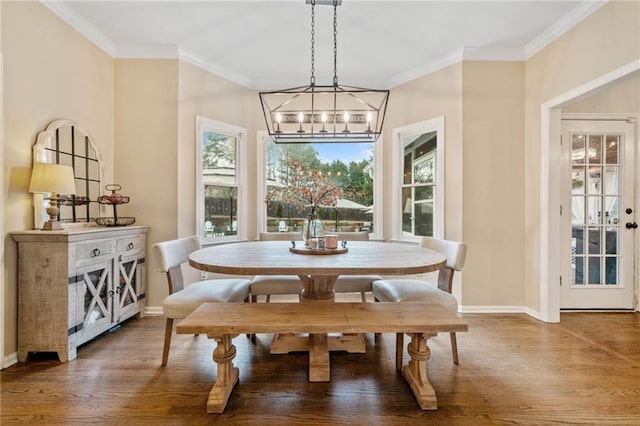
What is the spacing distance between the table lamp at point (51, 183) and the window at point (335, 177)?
6.47ft

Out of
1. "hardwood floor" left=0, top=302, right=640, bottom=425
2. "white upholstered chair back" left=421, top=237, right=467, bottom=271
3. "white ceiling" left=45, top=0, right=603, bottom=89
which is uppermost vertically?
"white ceiling" left=45, top=0, right=603, bottom=89

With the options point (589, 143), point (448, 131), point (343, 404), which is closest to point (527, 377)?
point (343, 404)

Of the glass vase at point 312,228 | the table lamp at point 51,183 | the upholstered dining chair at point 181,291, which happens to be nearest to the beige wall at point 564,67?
the glass vase at point 312,228

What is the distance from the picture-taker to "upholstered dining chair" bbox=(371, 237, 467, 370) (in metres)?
2.14

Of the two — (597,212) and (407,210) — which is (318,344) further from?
(597,212)

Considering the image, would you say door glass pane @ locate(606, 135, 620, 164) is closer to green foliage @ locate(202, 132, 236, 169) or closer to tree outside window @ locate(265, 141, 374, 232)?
tree outside window @ locate(265, 141, 374, 232)

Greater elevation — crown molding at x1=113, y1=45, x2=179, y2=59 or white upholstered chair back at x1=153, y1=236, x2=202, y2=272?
crown molding at x1=113, y1=45, x2=179, y2=59

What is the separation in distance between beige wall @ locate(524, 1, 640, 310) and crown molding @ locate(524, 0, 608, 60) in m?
0.04

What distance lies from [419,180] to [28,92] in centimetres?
361

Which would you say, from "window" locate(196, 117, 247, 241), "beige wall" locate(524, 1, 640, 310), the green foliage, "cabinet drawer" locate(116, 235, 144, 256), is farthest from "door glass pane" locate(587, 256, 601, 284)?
"cabinet drawer" locate(116, 235, 144, 256)

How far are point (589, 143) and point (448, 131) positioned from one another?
1.44 meters

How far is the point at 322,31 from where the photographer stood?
285cm

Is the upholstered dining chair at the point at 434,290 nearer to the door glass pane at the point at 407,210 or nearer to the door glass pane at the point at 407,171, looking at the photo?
the door glass pane at the point at 407,210

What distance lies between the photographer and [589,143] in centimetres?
321
